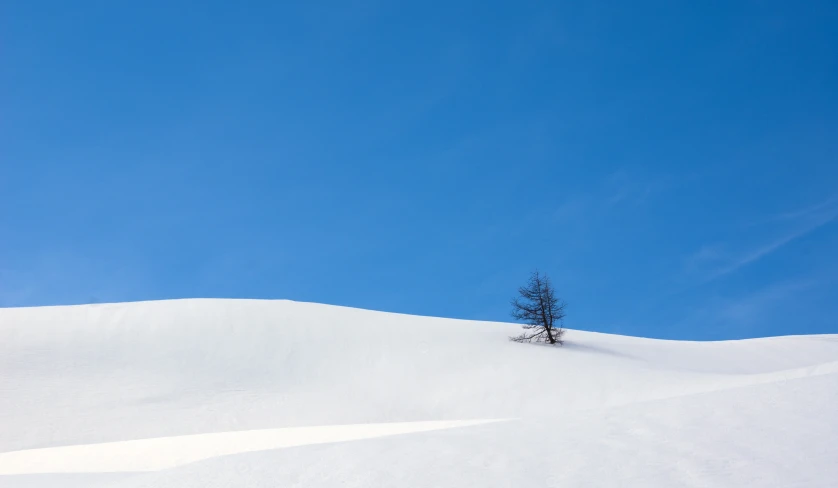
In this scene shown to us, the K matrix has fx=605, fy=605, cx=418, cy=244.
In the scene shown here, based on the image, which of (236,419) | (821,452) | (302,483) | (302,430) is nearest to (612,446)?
(821,452)

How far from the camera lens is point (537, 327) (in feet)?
84.1

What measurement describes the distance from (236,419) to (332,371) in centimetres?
465

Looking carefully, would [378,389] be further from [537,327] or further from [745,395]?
[745,395]

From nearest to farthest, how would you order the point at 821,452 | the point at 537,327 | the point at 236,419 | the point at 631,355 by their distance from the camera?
the point at 821,452, the point at 236,419, the point at 631,355, the point at 537,327

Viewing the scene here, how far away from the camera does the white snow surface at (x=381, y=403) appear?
7074mm

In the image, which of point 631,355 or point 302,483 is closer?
point 302,483

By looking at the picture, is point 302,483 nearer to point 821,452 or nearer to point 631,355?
point 821,452

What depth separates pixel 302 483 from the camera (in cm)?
729

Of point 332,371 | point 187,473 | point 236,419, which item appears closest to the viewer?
point 187,473

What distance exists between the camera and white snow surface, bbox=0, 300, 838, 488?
707cm

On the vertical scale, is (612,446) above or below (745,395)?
below

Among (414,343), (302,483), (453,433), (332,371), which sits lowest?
(302,483)

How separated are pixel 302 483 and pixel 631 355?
19534 mm

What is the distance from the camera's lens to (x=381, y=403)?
60.8ft
